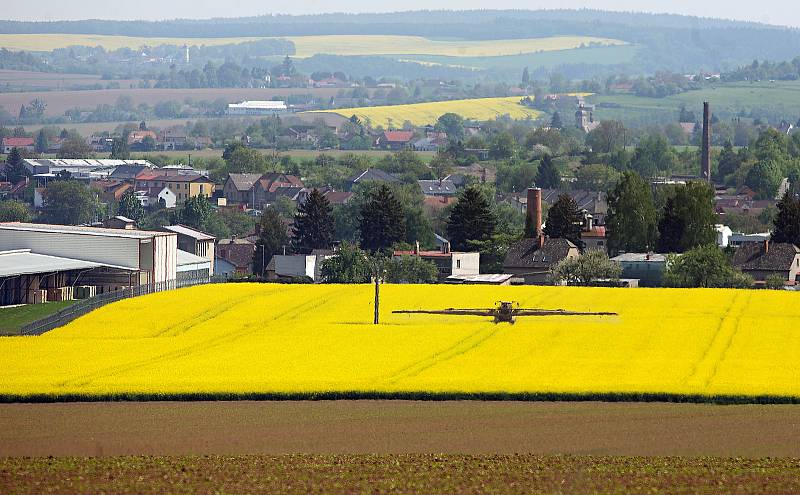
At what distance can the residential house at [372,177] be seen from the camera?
6913 inches

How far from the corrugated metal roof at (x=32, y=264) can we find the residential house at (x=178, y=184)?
9447 centimetres

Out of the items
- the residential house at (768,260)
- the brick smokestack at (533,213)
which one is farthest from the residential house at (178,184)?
the residential house at (768,260)

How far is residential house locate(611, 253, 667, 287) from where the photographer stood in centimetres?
8850

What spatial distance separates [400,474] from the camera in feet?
117

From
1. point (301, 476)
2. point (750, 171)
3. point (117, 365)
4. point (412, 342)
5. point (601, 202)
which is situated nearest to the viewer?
point (301, 476)

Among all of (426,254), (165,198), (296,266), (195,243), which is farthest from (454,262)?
(165,198)

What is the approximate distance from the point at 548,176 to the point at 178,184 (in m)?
34.0

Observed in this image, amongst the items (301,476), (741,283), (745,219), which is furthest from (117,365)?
(745,219)

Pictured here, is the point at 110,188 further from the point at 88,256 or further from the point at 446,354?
the point at 446,354

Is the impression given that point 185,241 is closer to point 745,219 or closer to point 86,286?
point 86,286

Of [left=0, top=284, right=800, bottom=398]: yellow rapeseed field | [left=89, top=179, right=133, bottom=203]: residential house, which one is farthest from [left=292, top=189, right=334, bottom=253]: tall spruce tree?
[left=89, top=179, right=133, bottom=203]: residential house

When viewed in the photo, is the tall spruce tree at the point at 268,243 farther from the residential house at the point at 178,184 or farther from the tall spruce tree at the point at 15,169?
the tall spruce tree at the point at 15,169

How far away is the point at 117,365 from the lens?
49.7 m

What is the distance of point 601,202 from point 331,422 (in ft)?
365
